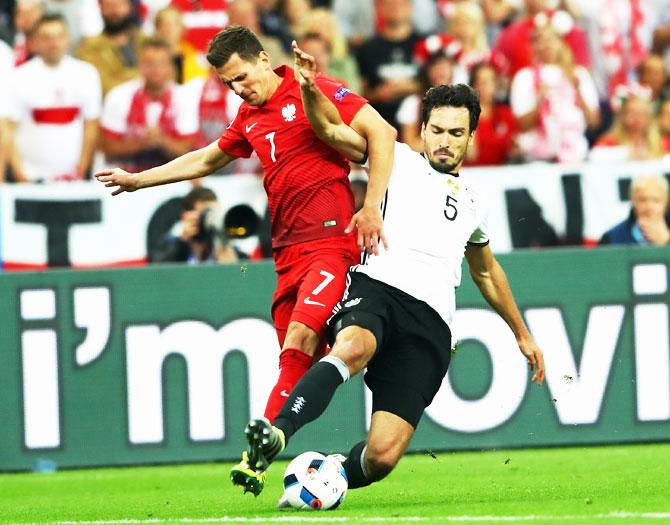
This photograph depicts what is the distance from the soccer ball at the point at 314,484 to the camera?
6.66 metres

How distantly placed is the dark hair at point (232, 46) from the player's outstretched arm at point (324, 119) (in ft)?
1.34

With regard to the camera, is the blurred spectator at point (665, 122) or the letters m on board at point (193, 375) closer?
the letters m on board at point (193, 375)

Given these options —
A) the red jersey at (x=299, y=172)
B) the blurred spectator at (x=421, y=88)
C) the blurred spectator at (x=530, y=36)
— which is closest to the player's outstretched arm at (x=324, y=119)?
the red jersey at (x=299, y=172)

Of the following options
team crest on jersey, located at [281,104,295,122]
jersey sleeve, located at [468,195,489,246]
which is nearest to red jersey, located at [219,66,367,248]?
team crest on jersey, located at [281,104,295,122]

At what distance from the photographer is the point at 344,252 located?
7121 millimetres

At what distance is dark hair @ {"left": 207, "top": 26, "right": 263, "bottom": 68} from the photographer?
270 inches

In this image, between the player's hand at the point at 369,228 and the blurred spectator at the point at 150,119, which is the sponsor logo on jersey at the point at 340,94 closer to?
the player's hand at the point at 369,228

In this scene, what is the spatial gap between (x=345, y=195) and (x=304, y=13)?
6676mm

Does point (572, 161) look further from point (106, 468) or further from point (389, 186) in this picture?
point (389, 186)

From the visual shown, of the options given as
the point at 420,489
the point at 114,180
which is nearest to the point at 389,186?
the point at 114,180

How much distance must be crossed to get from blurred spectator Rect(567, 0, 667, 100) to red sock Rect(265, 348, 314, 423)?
25.5 feet

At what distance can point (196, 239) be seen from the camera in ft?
36.2

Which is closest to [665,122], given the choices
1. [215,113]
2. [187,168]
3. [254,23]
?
[254,23]

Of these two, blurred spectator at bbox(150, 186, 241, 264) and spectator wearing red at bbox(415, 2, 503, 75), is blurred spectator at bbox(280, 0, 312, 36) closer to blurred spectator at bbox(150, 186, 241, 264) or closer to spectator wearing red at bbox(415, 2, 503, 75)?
spectator wearing red at bbox(415, 2, 503, 75)
